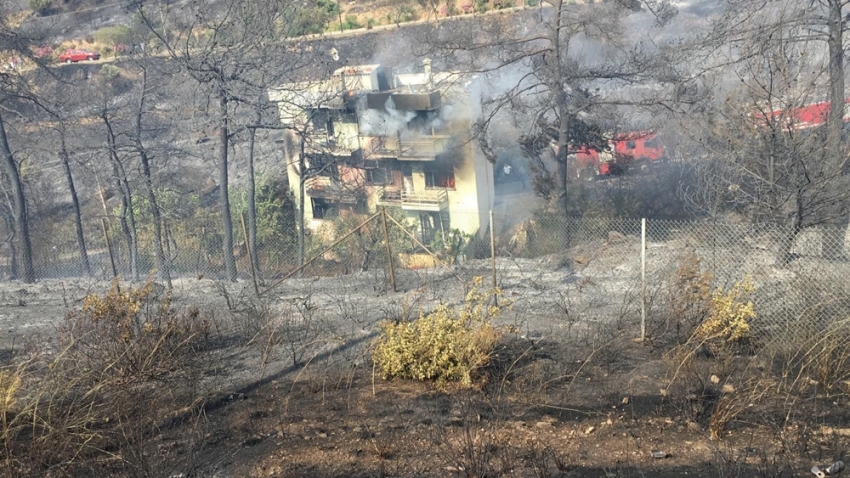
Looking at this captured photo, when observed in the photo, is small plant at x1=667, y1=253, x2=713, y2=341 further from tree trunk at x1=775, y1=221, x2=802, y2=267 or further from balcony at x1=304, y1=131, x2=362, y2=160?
balcony at x1=304, y1=131, x2=362, y2=160

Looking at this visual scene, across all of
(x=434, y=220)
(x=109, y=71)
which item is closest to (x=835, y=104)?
(x=434, y=220)

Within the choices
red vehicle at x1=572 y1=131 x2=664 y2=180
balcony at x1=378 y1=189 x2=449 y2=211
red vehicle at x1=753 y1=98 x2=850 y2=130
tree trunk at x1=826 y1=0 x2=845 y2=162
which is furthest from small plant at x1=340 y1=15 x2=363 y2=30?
tree trunk at x1=826 y1=0 x2=845 y2=162

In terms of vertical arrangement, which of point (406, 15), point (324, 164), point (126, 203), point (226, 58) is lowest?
point (126, 203)

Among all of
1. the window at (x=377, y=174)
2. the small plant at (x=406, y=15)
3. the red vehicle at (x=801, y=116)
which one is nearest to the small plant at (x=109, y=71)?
the small plant at (x=406, y=15)

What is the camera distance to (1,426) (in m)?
5.17

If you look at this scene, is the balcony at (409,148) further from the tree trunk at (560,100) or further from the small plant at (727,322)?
the small plant at (727,322)

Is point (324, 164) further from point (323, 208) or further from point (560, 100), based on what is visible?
point (560, 100)

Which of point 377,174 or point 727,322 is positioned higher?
point 377,174

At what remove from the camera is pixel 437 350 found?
6059mm

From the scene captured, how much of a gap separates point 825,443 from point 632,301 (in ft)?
12.3

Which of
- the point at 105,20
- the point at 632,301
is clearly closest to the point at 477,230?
the point at 632,301

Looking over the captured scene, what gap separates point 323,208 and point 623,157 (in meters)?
11.4

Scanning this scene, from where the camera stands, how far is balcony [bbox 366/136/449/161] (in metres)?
23.1

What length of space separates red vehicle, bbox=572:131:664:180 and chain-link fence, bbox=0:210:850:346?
6.31 meters
